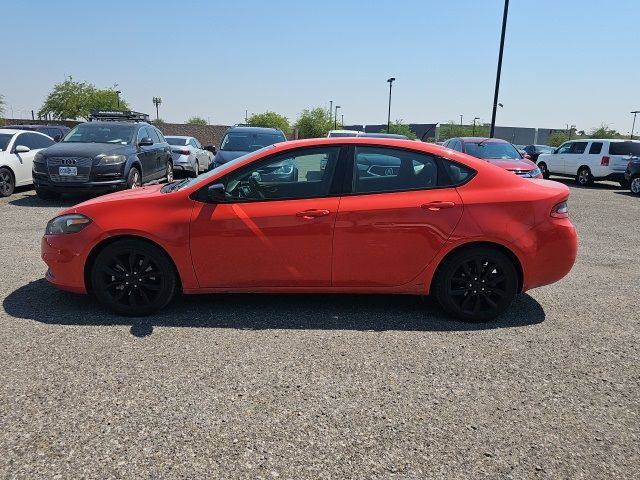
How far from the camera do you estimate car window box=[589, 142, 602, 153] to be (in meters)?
18.3

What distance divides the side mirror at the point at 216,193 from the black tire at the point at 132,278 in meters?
0.63

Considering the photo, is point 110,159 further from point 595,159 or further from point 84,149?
point 595,159

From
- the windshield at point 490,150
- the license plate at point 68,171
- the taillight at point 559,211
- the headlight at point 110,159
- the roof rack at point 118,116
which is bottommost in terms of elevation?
the license plate at point 68,171

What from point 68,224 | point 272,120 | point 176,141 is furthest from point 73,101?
point 68,224

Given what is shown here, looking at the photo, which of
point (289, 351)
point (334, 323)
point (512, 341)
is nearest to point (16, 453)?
point (289, 351)

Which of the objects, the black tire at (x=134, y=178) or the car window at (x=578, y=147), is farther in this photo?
the car window at (x=578, y=147)

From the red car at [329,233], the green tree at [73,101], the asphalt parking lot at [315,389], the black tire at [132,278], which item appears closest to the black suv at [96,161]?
the asphalt parking lot at [315,389]

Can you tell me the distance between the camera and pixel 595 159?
60.3ft

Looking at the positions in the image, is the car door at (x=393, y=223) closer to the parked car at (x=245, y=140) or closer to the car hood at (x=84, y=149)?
the parked car at (x=245, y=140)

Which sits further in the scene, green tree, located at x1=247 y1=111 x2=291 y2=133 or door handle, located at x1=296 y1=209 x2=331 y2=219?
green tree, located at x1=247 y1=111 x2=291 y2=133

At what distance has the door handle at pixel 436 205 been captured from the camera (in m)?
4.25

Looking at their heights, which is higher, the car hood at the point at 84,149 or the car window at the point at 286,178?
the car window at the point at 286,178

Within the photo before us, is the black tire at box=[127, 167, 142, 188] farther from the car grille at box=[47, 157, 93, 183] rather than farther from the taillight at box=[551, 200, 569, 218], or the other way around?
the taillight at box=[551, 200, 569, 218]

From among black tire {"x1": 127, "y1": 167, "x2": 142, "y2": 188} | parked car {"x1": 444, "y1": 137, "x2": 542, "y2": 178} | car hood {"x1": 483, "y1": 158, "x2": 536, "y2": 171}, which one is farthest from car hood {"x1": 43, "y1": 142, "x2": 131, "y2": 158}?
car hood {"x1": 483, "y1": 158, "x2": 536, "y2": 171}
